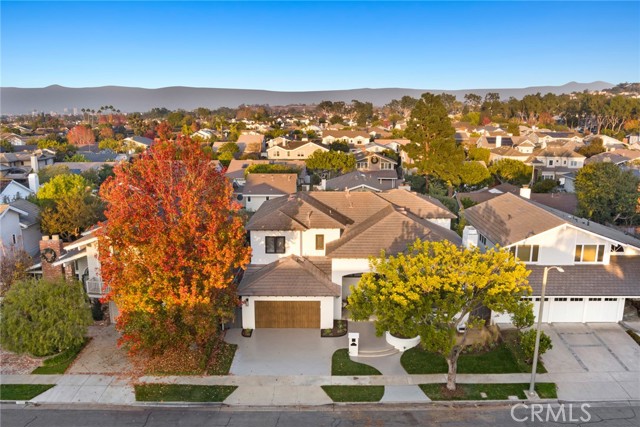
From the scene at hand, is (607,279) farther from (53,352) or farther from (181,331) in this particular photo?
(53,352)

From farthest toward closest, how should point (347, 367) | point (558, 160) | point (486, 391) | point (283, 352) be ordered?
point (558, 160) → point (283, 352) → point (347, 367) → point (486, 391)

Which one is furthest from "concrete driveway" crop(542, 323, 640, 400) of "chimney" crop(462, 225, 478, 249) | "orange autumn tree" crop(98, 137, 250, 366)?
"orange autumn tree" crop(98, 137, 250, 366)

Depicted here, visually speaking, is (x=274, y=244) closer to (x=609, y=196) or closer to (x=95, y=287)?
(x=95, y=287)

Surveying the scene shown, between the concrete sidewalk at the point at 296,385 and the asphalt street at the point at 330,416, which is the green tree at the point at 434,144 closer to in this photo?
the concrete sidewalk at the point at 296,385

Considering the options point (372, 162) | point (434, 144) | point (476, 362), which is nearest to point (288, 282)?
point (476, 362)

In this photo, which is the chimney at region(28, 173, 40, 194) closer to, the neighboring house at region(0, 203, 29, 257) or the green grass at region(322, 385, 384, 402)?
the neighboring house at region(0, 203, 29, 257)

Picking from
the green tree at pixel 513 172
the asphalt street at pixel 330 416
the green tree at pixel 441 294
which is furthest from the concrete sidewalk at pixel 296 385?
the green tree at pixel 513 172
